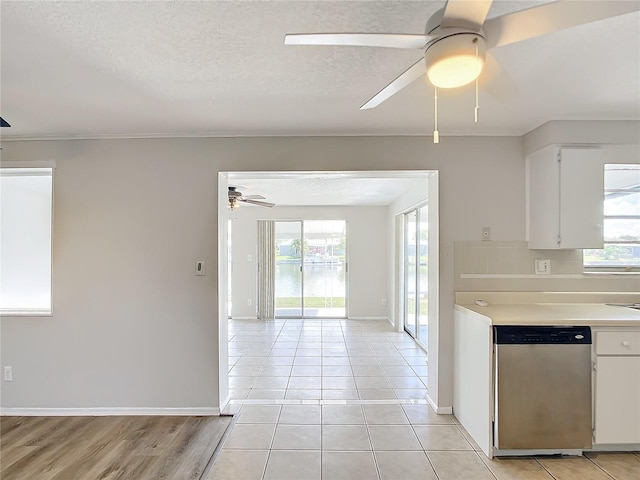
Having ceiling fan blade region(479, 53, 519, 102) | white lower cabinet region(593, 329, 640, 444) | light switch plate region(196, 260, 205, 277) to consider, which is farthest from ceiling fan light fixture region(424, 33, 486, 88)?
light switch plate region(196, 260, 205, 277)

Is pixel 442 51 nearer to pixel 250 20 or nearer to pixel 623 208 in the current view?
pixel 250 20

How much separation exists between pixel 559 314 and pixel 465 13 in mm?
2151

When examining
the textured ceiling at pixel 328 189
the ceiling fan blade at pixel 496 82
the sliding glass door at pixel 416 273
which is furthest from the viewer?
the sliding glass door at pixel 416 273

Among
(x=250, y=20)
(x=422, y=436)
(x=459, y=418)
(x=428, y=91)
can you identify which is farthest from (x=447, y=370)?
(x=250, y=20)

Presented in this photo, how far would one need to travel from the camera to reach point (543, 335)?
221cm

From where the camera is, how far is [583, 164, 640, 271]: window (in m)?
2.86

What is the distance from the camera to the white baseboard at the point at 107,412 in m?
2.86

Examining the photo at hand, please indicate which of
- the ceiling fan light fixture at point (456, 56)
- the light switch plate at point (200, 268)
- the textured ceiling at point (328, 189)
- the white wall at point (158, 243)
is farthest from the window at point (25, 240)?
the ceiling fan light fixture at point (456, 56)

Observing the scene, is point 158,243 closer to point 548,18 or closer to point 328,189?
point 328,189

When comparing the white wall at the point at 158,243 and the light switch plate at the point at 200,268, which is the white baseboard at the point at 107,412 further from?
the light switch plate at the point at 200,268

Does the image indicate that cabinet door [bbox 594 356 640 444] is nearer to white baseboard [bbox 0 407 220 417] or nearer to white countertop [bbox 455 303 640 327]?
white countertop [bbox 455 303 640 327]

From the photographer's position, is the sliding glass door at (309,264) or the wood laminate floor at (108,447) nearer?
the wood laminate floor at (108,447)

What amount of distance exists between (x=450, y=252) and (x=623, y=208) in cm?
150

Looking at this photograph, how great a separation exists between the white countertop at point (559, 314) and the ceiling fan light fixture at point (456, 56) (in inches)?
64.0
